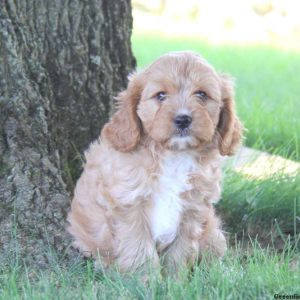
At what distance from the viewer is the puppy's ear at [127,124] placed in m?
4.61

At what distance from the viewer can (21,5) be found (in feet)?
17.0

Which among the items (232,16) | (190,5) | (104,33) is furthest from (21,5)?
(190,5)

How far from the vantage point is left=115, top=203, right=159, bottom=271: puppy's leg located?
4.58 m

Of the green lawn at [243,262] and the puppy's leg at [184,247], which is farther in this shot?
the puppy's leg at [184,247]

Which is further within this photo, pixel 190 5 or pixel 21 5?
pixel 190 5

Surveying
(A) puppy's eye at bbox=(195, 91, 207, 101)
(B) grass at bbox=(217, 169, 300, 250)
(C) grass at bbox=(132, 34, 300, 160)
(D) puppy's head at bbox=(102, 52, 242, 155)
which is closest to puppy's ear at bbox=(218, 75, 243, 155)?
(D) puppy's head at bbox=(102, 52, 242, 155)

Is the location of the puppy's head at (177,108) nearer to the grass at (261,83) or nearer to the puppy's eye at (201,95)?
the puppy's eye at (201,95)

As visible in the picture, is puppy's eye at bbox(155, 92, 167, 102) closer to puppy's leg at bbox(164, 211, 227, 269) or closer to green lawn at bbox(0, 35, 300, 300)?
puppy's leg at bbox(164, 211, 227, 269)

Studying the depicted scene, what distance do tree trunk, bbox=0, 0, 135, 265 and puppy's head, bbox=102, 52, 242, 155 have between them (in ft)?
2.01

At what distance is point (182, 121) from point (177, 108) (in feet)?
0.31

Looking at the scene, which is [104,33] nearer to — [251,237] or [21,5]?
[21,5]

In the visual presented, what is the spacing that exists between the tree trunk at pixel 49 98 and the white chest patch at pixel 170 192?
0.78m

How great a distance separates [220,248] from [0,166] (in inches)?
62.3

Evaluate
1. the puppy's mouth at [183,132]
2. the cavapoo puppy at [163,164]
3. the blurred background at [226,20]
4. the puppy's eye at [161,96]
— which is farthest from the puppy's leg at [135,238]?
the blurred background at [226,20]
